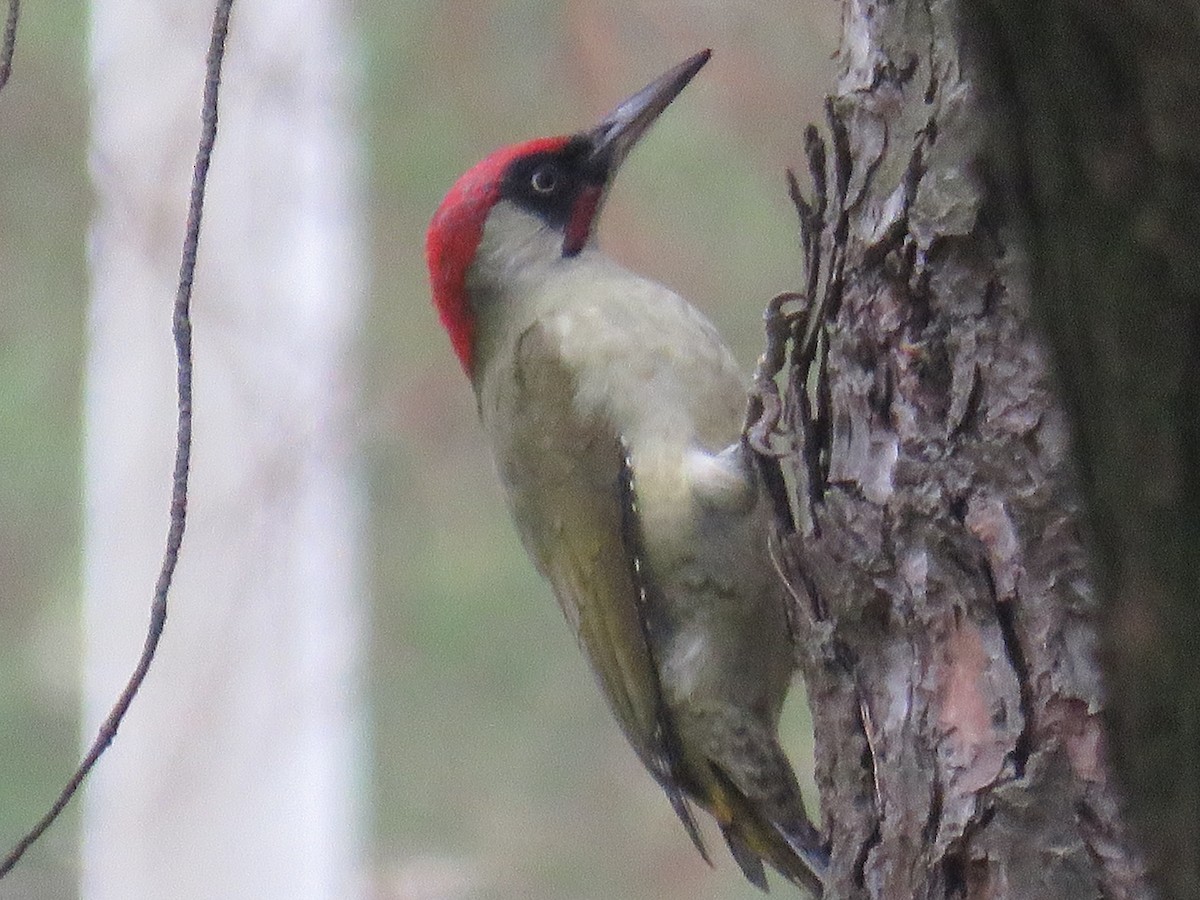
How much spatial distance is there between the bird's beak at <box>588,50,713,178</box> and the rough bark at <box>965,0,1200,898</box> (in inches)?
66.8

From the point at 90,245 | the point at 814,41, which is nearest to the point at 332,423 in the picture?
the point at 90,245

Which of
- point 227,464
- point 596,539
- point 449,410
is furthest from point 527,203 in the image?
point 449,410

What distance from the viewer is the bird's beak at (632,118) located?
275cm

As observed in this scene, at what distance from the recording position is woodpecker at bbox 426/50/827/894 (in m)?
2.46

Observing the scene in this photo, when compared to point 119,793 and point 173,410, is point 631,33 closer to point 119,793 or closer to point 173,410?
point 173,410

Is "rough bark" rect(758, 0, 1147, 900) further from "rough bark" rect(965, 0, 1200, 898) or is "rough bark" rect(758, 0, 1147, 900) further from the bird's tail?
the bird's tail

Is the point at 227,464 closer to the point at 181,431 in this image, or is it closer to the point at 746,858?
the point at 746,858

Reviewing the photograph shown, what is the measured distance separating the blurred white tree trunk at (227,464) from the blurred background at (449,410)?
12cm

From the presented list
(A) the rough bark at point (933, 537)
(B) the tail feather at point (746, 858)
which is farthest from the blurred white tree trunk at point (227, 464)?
(A) the rough bark at point (933, 537)

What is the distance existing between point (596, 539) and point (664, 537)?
11cm

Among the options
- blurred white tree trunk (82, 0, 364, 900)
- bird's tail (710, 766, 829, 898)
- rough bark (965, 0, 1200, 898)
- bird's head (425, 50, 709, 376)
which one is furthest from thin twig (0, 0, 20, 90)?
blurred white tree trunk (82, 0, 364, 900)

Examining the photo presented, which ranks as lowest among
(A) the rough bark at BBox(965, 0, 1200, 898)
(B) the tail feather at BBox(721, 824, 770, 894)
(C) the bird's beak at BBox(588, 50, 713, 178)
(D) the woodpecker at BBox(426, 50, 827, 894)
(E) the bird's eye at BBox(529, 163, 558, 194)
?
(B) the tail feather at BBox(721, 824, 770, 894)

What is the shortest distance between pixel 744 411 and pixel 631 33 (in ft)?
4.93

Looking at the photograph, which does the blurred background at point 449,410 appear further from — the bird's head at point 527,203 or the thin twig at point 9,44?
the thin twig at point 9,44
